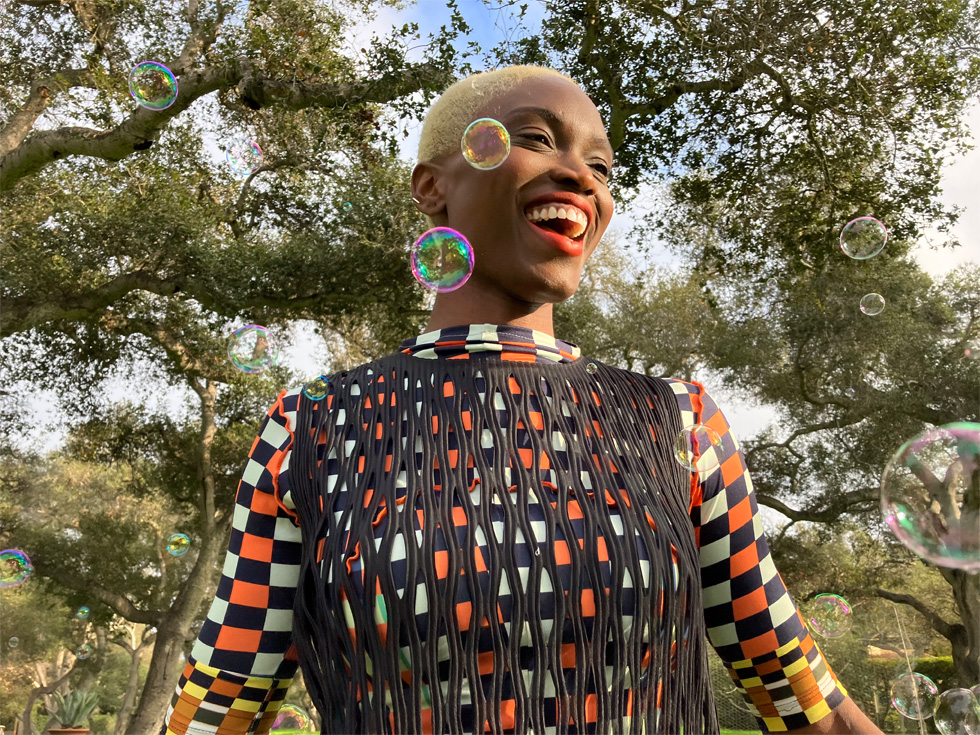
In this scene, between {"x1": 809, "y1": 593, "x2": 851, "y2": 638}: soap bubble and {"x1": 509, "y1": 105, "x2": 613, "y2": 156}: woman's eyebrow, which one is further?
{"x1": 809, "y1": 593, "x2": 851, "y2": 638}: soap bubble

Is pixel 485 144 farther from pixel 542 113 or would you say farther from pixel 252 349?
pixel 252 349

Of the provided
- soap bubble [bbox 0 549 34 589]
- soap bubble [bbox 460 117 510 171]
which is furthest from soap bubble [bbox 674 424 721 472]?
soap bubble [bbox 0 549 34 589]

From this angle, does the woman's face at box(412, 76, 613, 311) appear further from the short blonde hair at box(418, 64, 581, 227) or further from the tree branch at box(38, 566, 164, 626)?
the tree branch at box(38, 566, 164, 626)

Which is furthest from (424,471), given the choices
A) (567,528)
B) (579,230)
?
(579,230)

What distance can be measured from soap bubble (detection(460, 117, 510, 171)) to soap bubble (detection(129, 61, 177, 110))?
7.99m

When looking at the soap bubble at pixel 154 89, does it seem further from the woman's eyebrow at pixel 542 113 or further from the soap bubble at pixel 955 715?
the soap bubble at pixel 955 715

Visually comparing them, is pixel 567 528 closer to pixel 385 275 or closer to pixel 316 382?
pixel 316 382

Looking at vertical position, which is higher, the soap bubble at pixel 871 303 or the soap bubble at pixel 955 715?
the soap bubble at pixel 871 303

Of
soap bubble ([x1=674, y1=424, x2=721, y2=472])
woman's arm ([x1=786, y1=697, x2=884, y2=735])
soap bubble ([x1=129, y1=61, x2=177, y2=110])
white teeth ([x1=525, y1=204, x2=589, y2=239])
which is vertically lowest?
woman's arm ([x1=786, y1=697, x2=884, y2=735])

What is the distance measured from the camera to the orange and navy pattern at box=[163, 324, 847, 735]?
1.47 meters

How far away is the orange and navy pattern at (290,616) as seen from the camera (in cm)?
147

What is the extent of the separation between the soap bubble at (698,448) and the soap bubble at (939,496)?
1.45 metres

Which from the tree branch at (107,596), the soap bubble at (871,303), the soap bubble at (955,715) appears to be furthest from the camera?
the tree branch at (107,596)
